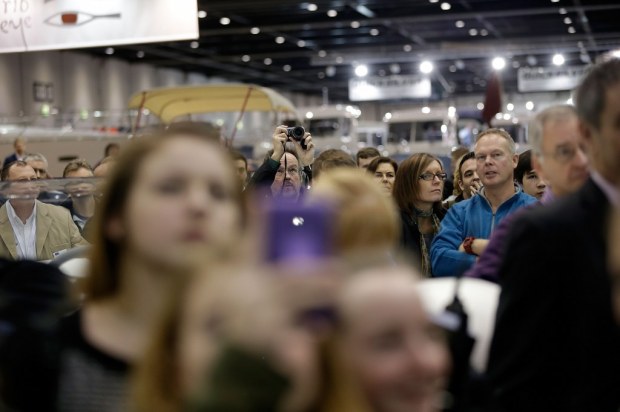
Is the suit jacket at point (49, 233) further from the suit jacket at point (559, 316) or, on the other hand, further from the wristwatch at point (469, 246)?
the suit jacket at point (559, 316)

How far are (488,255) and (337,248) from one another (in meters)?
2.37

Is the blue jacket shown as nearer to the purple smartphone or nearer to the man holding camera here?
the man holding camera

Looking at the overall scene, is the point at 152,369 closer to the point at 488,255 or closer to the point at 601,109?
the point at 601,109

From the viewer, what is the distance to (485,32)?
3784 centimetres

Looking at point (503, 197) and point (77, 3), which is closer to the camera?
point (503, 197)

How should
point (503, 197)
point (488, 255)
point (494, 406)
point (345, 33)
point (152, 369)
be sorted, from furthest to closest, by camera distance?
1. point (345, 33)
2. point (503, 197)
3. point (488, 255)
4. point (494, 406)
5. point (152, 369)

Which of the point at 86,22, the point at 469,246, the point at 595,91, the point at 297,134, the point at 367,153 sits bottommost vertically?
the point at 469,246

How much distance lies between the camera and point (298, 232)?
1.62m

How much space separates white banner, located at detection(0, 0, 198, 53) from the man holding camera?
165 inches

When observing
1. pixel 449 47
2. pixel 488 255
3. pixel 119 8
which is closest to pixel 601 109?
pixel 488 255

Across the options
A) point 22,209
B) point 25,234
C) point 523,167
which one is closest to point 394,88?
point 523,167

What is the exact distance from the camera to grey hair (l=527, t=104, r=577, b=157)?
3.45 meters

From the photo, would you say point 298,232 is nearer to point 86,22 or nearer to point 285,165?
point 285,165

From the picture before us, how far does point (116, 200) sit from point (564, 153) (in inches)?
66.4
